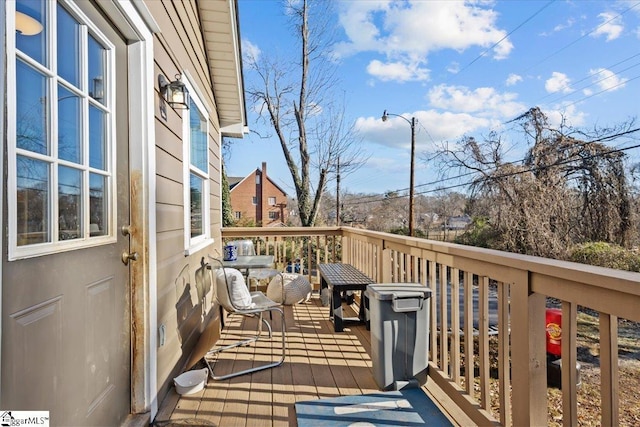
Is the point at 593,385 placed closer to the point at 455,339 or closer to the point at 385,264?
the point at 385,264

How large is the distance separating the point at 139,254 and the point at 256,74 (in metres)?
13.1

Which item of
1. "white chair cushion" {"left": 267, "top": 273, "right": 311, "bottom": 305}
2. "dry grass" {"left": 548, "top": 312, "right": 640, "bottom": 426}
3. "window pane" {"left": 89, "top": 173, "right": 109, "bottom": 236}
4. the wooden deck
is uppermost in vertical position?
"window pane" {"left": 89, "top": 173, "right": 109, "bottom": 236}

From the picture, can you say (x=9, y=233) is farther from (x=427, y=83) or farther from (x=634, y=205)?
(x=427, y=83)

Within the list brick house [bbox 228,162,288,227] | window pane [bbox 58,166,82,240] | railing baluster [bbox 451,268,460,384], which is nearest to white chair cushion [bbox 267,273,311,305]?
railing baluster [bbox 451,268,460,384]

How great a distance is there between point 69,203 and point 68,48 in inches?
24.7

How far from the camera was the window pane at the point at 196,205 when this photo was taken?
137 inches

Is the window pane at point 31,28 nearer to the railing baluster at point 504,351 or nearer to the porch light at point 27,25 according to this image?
the porch light at point 27,25

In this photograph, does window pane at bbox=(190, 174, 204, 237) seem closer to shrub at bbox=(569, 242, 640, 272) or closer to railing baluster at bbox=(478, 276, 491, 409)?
railing baluster at bbox=(478, 276, 491, 409)

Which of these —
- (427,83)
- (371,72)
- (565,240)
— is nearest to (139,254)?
(565,240)

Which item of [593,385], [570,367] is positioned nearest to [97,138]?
[570,367]

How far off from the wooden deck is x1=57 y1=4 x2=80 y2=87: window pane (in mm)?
1815

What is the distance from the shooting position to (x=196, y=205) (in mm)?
3688

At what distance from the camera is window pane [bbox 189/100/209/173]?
3439 millimetres

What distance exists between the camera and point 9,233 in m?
1.07
